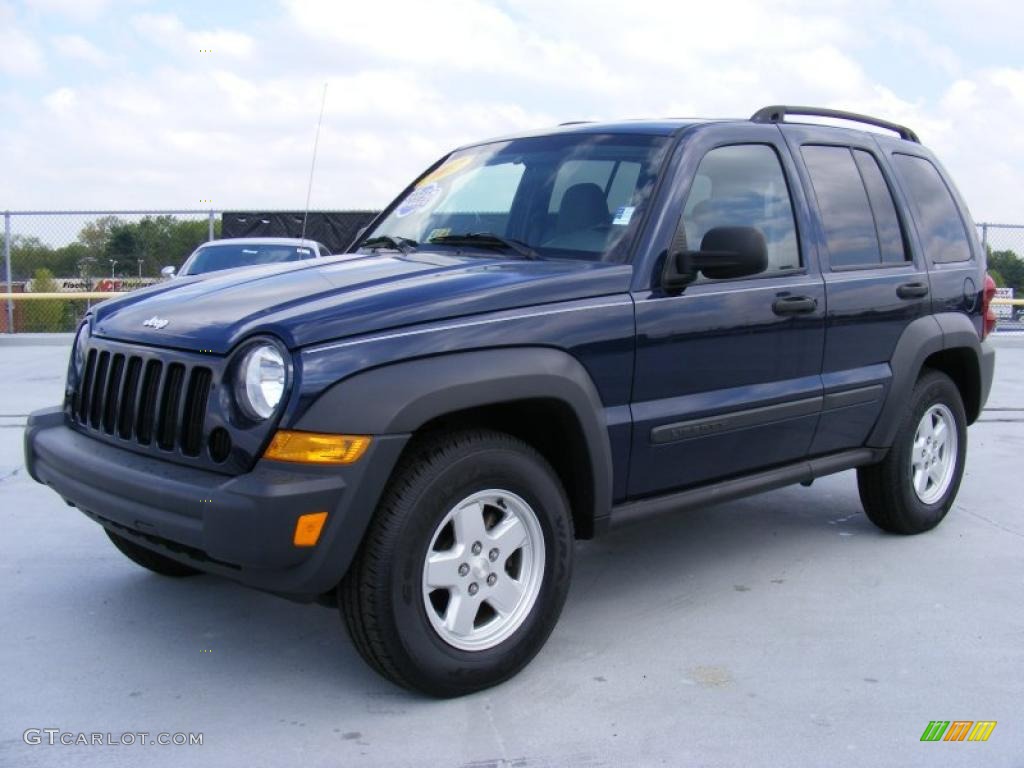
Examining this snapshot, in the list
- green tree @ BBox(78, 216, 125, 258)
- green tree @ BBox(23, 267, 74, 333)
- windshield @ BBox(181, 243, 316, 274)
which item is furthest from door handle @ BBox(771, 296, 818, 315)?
green tree @ BBox(23, 267, 74, 333)

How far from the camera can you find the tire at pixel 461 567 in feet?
10.2

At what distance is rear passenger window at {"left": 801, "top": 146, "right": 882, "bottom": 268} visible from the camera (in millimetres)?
4598

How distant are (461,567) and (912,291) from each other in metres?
2.76

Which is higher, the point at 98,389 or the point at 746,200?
the point at 746,200

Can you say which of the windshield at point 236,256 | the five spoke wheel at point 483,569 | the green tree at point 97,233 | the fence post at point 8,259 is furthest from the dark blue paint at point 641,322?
the fence post at point 8,259

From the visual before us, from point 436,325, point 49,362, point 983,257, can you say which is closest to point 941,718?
point 436,325

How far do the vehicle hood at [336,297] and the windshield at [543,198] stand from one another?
19 cm

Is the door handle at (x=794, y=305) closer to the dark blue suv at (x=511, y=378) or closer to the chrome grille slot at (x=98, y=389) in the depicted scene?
the dark blue suv at (x=511, y=378)

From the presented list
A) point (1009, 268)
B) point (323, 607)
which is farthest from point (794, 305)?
point (1009, 268)

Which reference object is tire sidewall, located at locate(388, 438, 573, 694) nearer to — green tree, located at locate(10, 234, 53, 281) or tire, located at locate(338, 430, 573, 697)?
tire, located at locate(338, 430, 573, 697)

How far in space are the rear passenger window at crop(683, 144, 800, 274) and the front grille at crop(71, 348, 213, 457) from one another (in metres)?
1.90

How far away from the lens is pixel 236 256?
11328mm

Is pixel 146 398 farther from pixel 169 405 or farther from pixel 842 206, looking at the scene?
pixel 842 206

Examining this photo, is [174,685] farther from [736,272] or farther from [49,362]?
[49,362]
